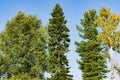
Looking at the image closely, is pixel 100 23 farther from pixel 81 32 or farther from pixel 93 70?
pixel 93 70

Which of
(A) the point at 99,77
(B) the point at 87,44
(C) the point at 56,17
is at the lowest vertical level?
(A) the point at 99,77

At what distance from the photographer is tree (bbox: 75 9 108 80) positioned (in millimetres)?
69500

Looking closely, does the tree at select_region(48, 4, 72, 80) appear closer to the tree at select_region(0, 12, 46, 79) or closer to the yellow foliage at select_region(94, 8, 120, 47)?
the yellow foliage at select_region(94, 8, 120, 47)

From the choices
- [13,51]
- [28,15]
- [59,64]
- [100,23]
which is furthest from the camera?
[28,15]

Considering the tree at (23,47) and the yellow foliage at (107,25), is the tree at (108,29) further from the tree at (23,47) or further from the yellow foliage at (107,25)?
the tree at (23,47)

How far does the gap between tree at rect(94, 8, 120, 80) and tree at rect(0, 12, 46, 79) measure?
19.7 metres

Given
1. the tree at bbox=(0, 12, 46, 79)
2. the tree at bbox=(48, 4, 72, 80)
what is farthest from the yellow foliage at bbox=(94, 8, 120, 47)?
the tree at bbox=(0, 12, 46, 79)

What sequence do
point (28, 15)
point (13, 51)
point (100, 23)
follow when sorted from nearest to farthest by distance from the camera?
point (100, 23) < point (13, 51) < point (28, 15)

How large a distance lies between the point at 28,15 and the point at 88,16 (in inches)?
963

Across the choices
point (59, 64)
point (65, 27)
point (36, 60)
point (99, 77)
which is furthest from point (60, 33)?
point (36, 60)

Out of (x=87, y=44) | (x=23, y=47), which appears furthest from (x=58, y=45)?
(x=23, y=47)

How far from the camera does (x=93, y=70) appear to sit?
2741 inches

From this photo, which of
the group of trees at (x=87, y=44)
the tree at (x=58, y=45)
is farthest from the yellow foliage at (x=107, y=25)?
the tree at (x=58, y=45)

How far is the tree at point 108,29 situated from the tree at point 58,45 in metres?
6.28
